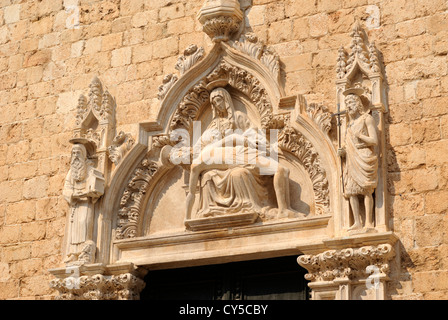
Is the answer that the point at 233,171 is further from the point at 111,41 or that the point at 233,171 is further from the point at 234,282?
the point at 111,41

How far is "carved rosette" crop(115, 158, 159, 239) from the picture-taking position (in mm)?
9820

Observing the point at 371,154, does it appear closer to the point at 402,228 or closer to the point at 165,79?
the point at 402,228

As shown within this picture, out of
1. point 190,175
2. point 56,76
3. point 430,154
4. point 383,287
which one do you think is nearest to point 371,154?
point 430,154

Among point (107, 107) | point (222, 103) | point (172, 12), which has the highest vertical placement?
point (172, 12)

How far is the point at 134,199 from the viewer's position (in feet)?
32.5

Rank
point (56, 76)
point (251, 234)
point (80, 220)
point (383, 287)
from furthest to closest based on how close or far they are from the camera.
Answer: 1. point (56, 76)
2. point (80, 220)
3. point (251, 234)
4. point (383, 287)

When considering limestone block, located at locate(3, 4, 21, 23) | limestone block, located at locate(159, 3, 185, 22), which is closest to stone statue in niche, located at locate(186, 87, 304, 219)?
limestone block, located at locate(159, 3, 185, 22)

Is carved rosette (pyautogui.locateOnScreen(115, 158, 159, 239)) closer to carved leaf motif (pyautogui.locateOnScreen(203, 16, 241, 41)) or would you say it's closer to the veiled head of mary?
the veiled head of mary

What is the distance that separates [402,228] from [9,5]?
17.5ft

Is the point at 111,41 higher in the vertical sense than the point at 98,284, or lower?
higher

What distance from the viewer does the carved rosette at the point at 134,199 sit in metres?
9.82

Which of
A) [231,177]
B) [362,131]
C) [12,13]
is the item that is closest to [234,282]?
[231,177]

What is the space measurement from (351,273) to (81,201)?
2860mm

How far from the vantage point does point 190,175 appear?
379 inches
